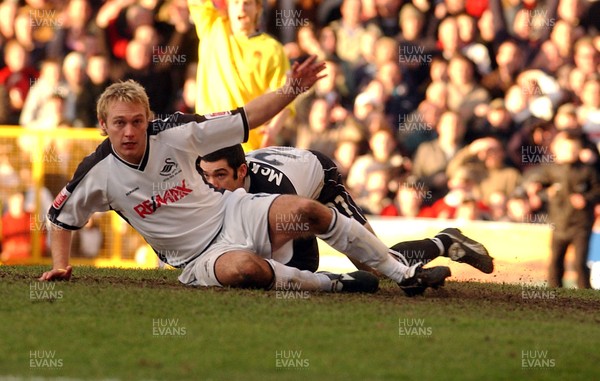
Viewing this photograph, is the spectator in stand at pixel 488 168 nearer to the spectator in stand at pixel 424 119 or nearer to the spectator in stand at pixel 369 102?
the spectator in stand at pixel 424 119

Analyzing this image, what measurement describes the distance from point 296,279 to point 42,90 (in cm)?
714

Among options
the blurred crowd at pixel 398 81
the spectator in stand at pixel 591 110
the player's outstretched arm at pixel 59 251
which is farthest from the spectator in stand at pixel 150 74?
the player's outstretched arm at pixel 59 251

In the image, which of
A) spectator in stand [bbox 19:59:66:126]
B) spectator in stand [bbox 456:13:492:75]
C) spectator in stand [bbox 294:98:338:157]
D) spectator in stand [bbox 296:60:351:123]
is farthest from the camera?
spectator in stand [bbox 19:59:66:126]

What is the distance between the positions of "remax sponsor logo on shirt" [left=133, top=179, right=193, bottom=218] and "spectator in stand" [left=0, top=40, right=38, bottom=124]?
270 inches

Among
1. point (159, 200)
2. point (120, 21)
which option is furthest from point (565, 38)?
point (159, 200)

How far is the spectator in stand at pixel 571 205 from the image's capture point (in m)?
12.9

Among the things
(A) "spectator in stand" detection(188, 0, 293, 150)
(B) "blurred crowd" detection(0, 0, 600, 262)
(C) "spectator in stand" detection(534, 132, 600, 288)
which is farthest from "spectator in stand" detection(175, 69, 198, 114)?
(C) "spectator in stand" detection(534, 132, 600, 288)

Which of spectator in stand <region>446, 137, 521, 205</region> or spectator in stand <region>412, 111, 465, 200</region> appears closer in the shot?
spectator in stand <region>446, 137, 521, 205</region>

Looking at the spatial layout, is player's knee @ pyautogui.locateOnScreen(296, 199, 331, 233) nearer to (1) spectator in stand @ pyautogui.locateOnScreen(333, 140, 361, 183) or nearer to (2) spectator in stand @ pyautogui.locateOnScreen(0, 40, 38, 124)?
(1) spectator in stand @ pyautogui.locateOnScreen(333, 140, 361, 183)

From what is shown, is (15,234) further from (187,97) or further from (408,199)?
(408,199)

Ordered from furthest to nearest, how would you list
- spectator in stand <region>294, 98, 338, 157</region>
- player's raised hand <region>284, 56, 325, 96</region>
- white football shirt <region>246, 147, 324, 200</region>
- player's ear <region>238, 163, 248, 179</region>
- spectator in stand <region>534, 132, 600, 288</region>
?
spectator in stand <region>294, 98, 338, 157</region>
spectator in stand <region>534, 132, 600, 288</region>
white football shirt <region>246, 147, 324, 200</region>
player's ear <region>238, 163, 248, 179</region>
player's raised hand <region>284, 56, 325, 96</region>

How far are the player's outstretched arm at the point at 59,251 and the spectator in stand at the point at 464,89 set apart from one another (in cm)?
624

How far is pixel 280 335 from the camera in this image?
690 cm

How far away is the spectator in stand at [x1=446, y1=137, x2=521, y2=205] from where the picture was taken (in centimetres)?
1340
